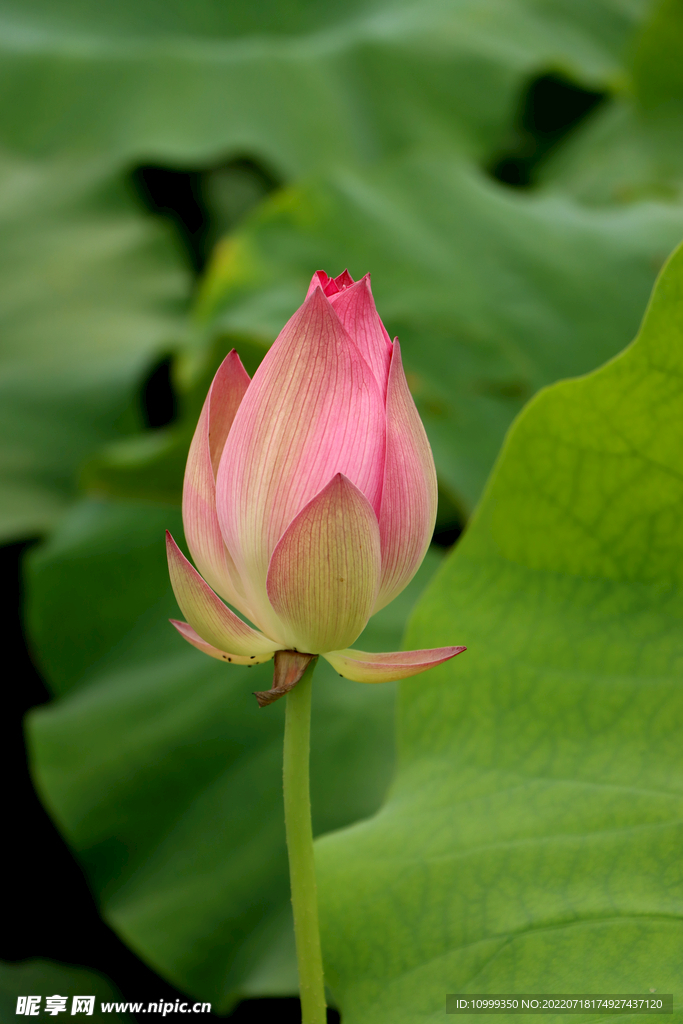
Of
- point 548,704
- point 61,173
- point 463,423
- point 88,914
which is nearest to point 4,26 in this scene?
point 61,173

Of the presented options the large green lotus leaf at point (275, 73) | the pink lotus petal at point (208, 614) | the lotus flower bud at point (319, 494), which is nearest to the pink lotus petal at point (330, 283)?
the lotus flower bud at point (319, 494)

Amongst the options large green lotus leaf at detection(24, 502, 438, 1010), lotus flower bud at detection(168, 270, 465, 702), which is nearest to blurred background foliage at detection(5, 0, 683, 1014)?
large green lotus leaf at detection(24, 502, 438, 1010)

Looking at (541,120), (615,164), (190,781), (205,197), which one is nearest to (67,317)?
(205,197)

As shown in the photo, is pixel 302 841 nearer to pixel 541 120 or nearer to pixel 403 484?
pixel 403 484

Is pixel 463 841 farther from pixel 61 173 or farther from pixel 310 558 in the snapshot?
pixel 61 173

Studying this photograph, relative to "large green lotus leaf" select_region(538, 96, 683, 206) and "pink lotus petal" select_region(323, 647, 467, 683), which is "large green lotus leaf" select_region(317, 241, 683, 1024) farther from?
"large green lotus leaf" select_region(538, 96, 683, 206)

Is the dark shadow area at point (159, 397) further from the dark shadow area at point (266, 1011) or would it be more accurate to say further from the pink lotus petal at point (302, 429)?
the pink lotus petal at point (302, 429)
